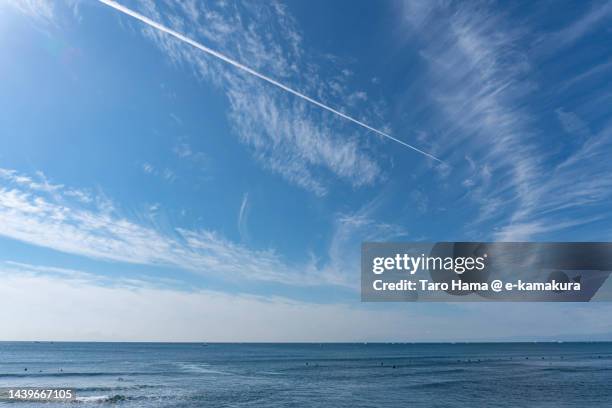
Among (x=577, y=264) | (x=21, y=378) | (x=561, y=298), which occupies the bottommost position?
(x=21, y=378)

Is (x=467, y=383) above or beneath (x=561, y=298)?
beneath

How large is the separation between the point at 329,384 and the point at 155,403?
113 ft

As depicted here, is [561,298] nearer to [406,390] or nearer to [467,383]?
[406,390]

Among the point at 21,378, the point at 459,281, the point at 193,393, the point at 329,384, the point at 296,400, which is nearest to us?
the point at 459,281

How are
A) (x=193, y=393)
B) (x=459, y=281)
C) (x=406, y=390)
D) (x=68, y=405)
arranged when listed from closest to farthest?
(x=459, y=281)
(x=68, y=405)
(x=193, y=393)
(x=406, y=390)

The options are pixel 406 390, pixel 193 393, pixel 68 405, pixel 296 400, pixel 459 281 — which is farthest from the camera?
pixel 406 390

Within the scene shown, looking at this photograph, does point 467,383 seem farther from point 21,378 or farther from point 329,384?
point 21,378

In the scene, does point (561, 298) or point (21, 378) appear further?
point (21, 378)

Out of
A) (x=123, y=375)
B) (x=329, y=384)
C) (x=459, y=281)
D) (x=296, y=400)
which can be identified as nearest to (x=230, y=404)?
(x=296, y=400)

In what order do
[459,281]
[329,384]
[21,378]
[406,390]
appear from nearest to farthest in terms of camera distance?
[459,281]
[406,390]
[329,384]
[21,378]

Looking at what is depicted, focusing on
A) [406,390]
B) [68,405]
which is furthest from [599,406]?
[68,405]

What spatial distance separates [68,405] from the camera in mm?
54469

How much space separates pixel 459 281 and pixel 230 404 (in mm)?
34568

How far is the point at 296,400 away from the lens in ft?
195
